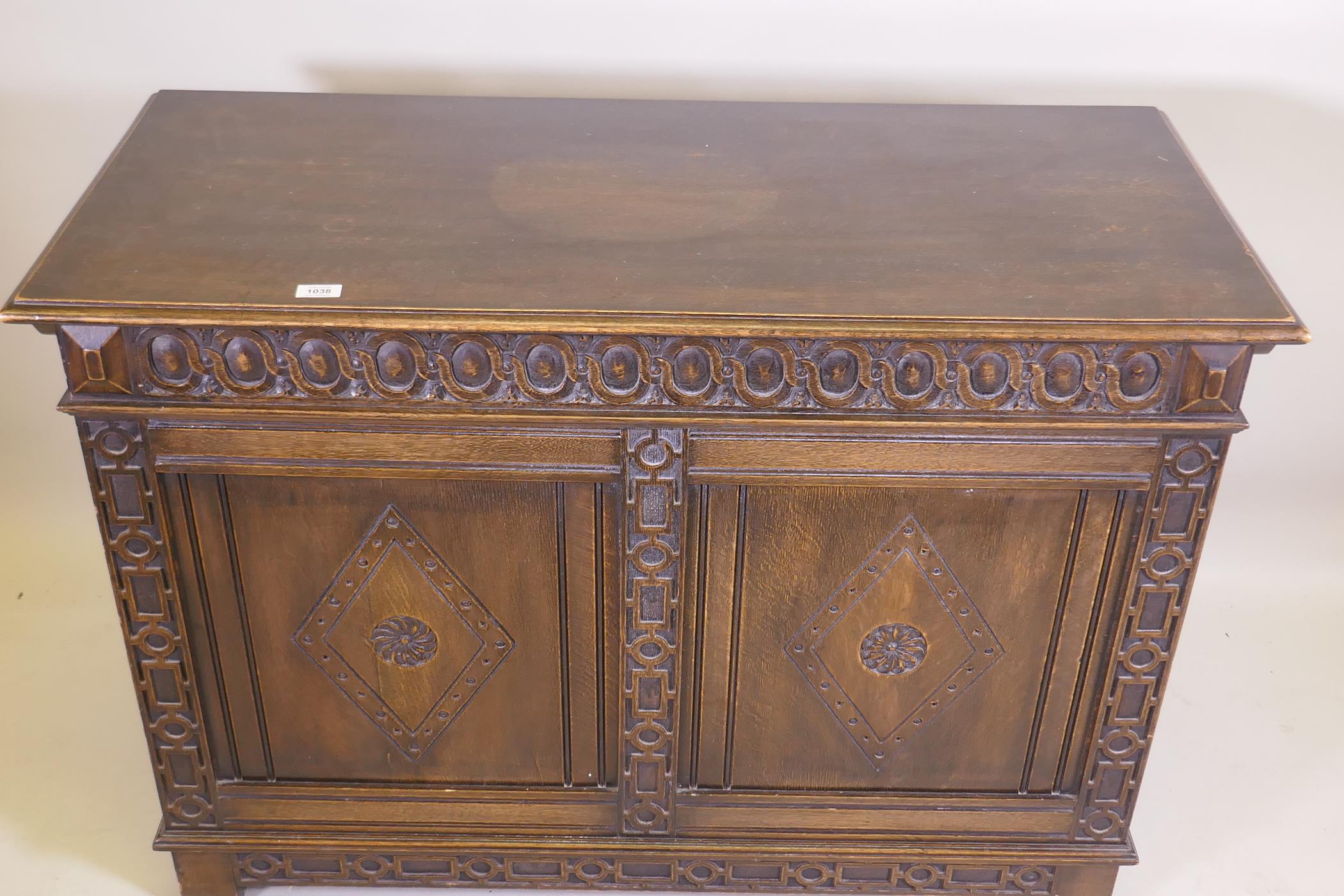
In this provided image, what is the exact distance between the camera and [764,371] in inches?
64.2

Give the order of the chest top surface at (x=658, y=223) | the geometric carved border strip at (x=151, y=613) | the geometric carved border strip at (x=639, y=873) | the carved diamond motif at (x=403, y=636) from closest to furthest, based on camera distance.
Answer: the chest top surface at (x=658, y=223), the geometric carved border strip at (x=151, y=613), the carved diamond motif at (x=403, y=636), the geometric carved border strip at (x=639, y=873)

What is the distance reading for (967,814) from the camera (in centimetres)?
203

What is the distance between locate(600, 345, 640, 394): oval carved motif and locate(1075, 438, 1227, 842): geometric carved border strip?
2.11 ft

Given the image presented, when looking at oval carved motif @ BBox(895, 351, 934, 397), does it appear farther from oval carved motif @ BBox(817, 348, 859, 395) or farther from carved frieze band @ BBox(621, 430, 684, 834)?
carved frieze band @ BBox(621, 430, 684, 834)

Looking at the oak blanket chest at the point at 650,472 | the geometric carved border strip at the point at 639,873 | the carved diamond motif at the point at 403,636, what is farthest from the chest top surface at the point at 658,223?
the geometric carved border strip at the point at 639,873

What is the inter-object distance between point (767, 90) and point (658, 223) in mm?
591

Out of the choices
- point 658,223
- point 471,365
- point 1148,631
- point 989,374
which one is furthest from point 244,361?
point 1148,631

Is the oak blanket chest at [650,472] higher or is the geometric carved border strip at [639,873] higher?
the oak blanket chest at [650,472]

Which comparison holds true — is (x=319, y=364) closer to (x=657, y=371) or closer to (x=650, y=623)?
(x=657, y=371)

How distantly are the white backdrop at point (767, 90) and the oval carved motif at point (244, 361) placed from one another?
2.58ft

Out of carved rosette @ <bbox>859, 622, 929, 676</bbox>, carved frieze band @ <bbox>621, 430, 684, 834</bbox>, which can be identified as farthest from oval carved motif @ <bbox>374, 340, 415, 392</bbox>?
carved rosette @ <bbox>859, 622, 929, 676</bbox>

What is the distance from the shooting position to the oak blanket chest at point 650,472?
1.62m

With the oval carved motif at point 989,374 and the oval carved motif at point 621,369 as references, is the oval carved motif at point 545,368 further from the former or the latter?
the oval carved motif at point 989,374

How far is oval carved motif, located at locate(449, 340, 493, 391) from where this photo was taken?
63.5 inches
